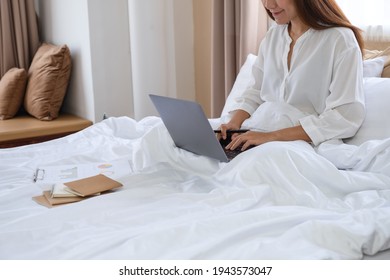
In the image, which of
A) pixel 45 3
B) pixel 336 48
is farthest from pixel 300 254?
pixel 45 3

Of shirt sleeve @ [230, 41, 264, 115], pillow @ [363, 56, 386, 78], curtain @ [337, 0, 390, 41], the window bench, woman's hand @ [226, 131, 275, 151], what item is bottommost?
the window bench

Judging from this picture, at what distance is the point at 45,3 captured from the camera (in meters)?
3.35

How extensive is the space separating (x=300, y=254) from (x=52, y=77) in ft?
7.79

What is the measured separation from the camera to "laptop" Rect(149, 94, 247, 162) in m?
1.35

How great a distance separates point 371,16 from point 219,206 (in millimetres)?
1338

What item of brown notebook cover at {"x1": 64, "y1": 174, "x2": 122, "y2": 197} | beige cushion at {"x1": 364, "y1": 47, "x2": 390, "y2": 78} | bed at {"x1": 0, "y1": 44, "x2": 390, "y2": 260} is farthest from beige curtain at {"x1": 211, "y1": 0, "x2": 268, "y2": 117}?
brown notebook cover at {"x1": 64, "y1": 174, "x2": 122, "y2": 197}

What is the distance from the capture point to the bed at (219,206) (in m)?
0.97

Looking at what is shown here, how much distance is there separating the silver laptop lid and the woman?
12 centimetres

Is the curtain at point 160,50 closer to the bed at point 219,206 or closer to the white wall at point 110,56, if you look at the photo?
the white wall at point 110,56

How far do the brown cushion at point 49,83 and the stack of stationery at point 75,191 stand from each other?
1730 mm

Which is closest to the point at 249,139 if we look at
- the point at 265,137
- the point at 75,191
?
the point at 265,137

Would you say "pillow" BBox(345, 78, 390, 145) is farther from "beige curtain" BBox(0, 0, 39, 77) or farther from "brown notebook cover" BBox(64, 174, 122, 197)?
"beige curtain" BBox(0, 0, 39, 77)

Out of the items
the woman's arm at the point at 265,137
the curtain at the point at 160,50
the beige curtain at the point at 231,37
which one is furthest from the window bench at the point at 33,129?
the woman's arm at the point at 265,137
